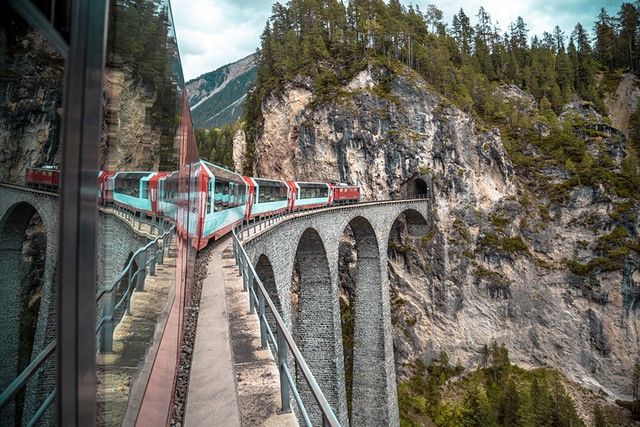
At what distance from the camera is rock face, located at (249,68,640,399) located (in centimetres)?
2475

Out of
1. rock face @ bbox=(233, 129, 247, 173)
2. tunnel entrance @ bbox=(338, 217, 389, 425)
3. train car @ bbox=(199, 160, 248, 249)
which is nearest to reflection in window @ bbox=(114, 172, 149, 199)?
train car @ bbox=(199, 160, 248, 249)

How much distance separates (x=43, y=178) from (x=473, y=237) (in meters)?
29.7

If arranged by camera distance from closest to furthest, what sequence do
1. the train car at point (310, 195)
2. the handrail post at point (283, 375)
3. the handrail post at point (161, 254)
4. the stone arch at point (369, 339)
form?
1. the handrail post at point (161, 254)
2. the handrail post at point (283, 375)
3. the train car at point (310, 195)
4. the stone arch at point (369, 339)

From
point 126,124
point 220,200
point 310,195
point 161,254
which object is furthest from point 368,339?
point 126,124

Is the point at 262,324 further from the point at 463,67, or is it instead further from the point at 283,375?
the point at 463,67

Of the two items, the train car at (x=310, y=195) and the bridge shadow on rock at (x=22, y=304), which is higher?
the train car at (x=310, y=195)

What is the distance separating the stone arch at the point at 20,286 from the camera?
56 cm

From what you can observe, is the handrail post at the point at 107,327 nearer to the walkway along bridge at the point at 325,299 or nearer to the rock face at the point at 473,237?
the walkway along bridge at the point at 325,299

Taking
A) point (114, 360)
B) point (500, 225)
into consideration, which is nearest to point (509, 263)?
point (500, 225)

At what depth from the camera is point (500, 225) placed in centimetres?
2739

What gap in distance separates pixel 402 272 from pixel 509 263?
8391mm

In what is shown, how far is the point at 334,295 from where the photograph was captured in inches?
609

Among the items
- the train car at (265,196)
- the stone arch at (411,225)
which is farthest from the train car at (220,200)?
the stone arch at (411,225)

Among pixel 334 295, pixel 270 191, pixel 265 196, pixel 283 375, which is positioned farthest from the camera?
pixel 334 295
